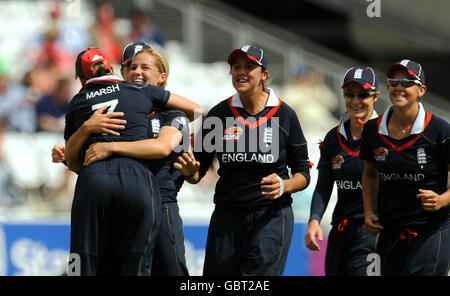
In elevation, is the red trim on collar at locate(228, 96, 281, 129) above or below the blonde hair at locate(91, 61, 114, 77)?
below

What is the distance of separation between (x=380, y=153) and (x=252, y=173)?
0.86 meters

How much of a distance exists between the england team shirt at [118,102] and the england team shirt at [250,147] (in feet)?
2.05

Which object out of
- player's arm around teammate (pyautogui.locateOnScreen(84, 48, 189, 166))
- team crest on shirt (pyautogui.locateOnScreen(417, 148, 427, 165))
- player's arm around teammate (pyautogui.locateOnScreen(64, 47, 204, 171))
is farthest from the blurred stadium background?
player's arm around teammate (pyautogui.locateOnScreen(64, 47, 204, 171))

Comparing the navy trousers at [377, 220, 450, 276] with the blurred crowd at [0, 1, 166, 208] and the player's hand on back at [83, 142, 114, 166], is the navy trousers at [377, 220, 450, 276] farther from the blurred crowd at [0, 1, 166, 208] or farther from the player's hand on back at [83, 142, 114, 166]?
the blurred crowd at [0, 1, 166, 208]

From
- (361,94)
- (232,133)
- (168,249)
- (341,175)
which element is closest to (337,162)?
(341,175)

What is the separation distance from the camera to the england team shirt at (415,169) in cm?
504

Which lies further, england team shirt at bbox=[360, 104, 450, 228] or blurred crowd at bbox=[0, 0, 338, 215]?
blurred crowd at bbox=[0, 0, 338, 215]

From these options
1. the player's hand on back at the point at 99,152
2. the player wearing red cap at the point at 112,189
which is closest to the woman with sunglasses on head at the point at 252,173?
the player wearing red cap at the point at 112,189

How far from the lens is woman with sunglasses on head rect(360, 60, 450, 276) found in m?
5.02

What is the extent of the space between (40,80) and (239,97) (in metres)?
6.77

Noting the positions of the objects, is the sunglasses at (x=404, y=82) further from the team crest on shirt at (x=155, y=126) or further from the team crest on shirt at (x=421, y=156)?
the team crest on shirt at (x=155, y=126)

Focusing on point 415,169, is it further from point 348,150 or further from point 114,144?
point 114,144

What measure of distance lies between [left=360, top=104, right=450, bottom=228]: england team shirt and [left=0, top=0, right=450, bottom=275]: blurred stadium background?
4.01 meters

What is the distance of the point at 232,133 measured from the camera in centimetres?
550
